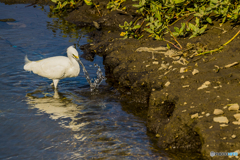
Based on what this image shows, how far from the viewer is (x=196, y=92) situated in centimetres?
400

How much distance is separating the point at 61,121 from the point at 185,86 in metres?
2.26

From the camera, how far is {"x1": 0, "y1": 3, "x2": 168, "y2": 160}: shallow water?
145 inches

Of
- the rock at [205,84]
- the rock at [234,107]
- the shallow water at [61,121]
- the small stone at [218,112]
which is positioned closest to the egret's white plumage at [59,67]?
the shallow water at [61,121]

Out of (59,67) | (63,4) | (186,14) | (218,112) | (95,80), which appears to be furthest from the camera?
(63,4)

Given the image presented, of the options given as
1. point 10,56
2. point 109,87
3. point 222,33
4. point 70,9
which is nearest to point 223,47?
point 222,33

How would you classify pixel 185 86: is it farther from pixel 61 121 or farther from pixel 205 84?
pixel 61 121

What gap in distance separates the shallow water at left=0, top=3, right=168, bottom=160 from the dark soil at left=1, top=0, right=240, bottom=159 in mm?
365

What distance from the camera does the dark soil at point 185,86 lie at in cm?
334

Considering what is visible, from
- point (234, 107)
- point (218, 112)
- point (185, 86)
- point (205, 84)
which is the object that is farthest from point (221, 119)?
point (185, 86)

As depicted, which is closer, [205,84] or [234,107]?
[234,107]

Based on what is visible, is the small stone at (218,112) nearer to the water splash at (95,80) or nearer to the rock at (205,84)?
the rock at (205,84)

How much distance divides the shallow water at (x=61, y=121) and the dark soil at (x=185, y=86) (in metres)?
0.37

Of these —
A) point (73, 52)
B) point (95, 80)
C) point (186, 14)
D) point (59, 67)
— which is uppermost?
point (186, 14)

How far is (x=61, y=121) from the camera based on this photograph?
4.54 meters
